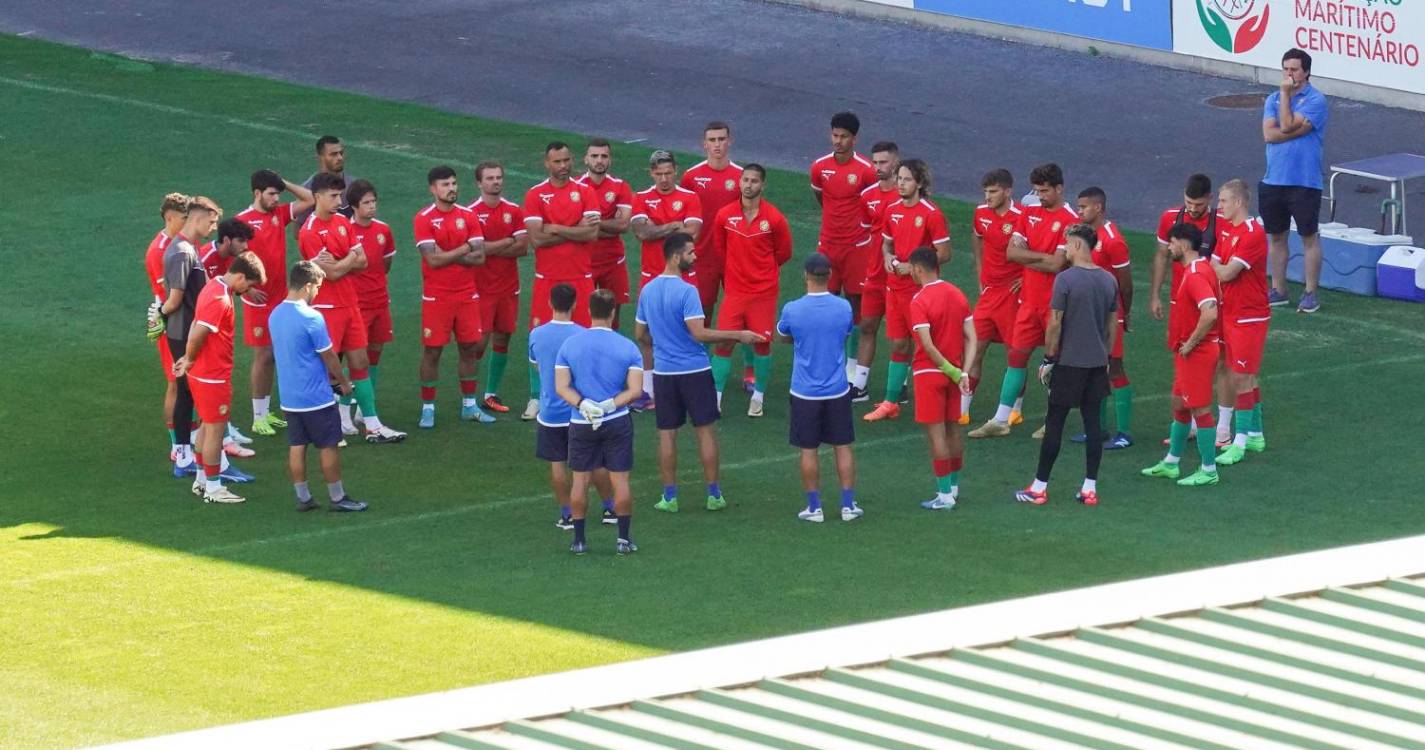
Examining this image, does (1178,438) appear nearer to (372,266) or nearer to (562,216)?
(562,216)

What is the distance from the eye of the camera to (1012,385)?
648 inches

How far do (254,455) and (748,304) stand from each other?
3.88 meters

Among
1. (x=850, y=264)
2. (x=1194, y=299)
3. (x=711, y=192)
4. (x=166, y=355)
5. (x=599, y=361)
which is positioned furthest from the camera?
(x=850, y=264)

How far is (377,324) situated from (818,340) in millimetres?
4276

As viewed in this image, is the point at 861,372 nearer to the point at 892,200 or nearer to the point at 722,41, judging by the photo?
the point at 892,200

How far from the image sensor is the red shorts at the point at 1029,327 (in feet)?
53.4

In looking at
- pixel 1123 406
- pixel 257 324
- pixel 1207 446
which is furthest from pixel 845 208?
pixel 257 324

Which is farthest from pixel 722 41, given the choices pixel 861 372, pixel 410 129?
pixel 861 372

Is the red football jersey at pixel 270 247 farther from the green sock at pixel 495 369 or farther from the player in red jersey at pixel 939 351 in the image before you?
the player in red jersey at pixel 939 351

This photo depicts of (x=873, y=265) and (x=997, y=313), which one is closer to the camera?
(x=997, y=313)

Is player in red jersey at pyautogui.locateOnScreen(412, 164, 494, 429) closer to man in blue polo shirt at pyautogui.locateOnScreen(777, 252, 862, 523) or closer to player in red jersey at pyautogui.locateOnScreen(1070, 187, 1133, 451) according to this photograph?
man in blue polo shirt at pyautogui.locateOnScreen(777, 252, 862, 523)

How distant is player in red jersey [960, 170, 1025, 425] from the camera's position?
16.4 metres

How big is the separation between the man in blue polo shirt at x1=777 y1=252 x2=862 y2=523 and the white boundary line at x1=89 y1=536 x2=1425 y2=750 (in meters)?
4.72

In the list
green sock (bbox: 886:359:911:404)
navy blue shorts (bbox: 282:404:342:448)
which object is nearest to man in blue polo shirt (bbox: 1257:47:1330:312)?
green sock (bbox: 886:359:911:404)
